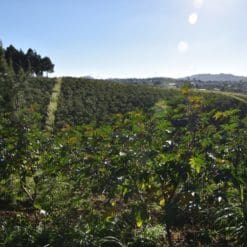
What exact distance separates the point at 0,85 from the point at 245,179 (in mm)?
31846

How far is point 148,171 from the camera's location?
4797mm

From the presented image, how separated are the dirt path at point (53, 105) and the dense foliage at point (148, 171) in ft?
89.5

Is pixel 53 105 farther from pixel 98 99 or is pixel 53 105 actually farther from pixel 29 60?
pixel 29 60

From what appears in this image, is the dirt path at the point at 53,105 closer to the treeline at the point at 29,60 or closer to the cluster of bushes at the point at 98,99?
the cluster of bushes at the point at 98,99

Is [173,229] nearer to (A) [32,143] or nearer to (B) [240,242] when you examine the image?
(B) [240,242]

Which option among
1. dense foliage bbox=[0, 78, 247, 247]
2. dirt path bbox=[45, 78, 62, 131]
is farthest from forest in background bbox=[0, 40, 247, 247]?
dirt path bbox=[45, 78, 62, 131]

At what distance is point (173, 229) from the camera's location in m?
6.50

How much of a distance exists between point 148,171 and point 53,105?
4252cm

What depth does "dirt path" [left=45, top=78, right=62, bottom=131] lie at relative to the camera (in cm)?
3893

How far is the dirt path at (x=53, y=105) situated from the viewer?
3893 cm

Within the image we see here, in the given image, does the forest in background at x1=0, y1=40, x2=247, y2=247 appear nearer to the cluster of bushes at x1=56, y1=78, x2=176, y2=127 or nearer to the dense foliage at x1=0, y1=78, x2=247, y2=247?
the dense foliage at x1=0, y1=78, x2=247, y2=247

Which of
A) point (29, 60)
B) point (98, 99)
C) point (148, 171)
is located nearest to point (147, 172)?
point (148, 171)

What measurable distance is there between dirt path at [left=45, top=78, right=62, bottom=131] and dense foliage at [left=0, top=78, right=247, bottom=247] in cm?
2728

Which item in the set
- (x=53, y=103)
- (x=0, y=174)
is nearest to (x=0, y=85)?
(x=53, y=103)
